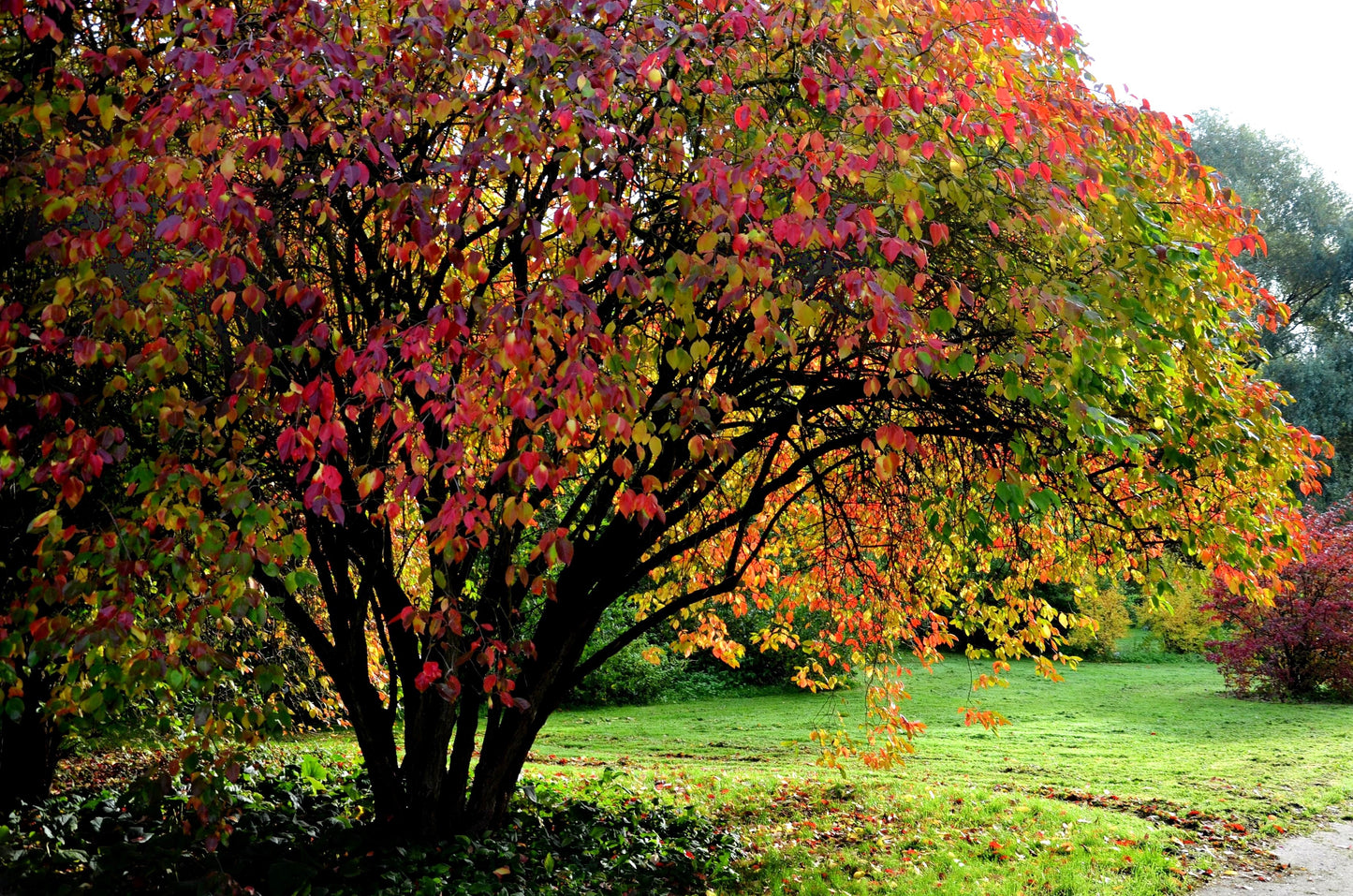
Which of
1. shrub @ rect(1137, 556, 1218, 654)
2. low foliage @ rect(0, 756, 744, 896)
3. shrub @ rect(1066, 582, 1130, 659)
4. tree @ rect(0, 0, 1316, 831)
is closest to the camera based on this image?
tree @ rect(0, 0, 1316, 831)

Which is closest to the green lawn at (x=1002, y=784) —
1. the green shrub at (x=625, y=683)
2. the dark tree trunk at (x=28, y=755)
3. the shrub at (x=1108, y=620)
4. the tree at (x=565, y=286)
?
the green shrub at (x=625, y=683)

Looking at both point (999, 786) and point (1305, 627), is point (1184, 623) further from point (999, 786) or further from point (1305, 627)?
point (999, 786)

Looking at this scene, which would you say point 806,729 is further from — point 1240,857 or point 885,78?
point 885,78

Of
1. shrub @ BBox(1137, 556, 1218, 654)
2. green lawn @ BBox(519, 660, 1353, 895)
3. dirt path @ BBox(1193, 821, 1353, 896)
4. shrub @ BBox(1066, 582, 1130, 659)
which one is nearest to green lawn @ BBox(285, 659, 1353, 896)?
green lawn @ BBox(519, 660, 1353, 895)

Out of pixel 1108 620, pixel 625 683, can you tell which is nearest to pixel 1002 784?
pixel 625 683

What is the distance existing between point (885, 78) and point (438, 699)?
14.6 feet

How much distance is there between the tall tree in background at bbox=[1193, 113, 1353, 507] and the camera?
33.8 meters

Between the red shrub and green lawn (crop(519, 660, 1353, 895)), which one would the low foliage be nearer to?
green lawn (crop(519, 660, 1353, 895))

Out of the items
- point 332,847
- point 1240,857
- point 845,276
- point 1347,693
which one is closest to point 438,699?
point 332,847

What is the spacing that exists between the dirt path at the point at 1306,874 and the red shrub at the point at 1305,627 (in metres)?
11.7

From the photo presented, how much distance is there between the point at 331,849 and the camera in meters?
5.61

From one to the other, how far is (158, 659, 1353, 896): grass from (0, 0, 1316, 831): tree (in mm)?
2623

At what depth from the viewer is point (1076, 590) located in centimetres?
767

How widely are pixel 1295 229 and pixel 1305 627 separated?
2286 centimetres
